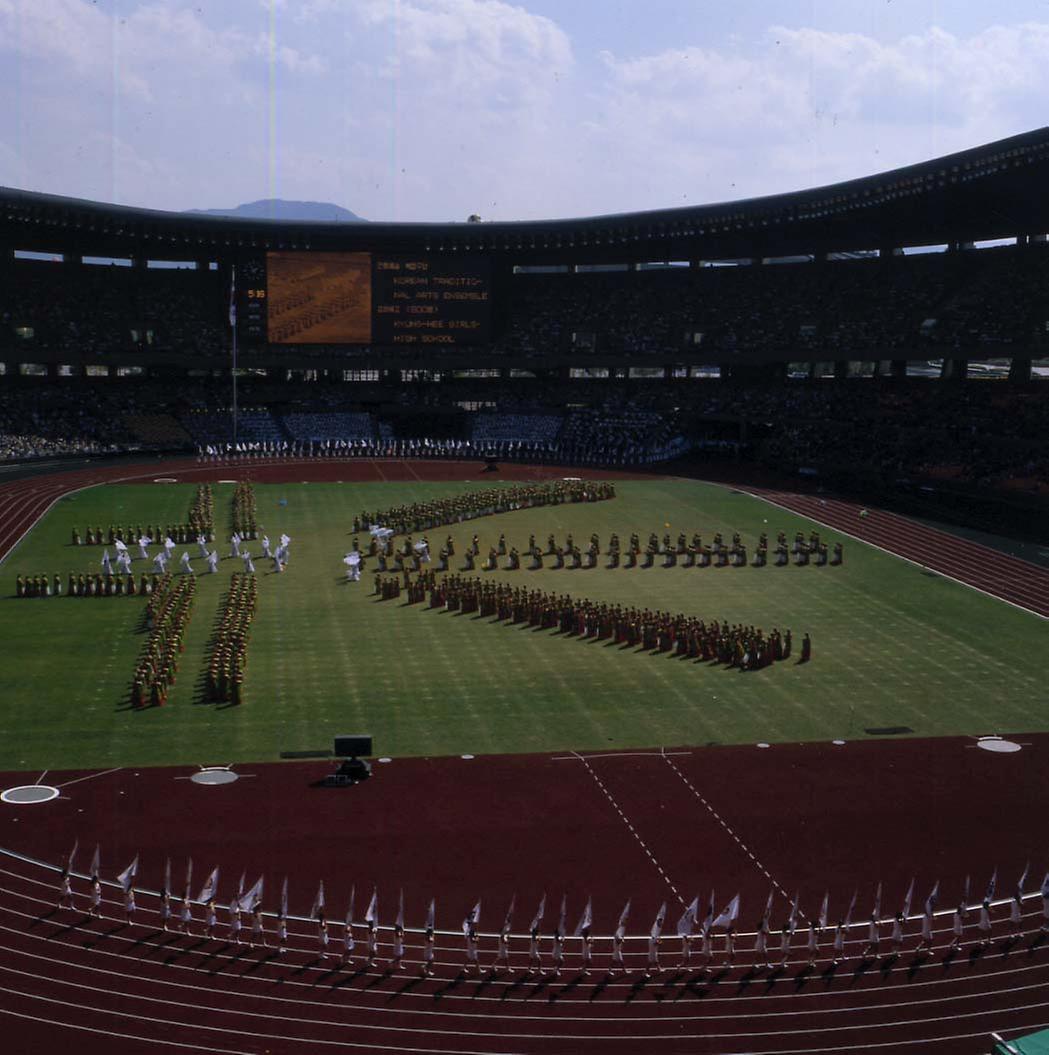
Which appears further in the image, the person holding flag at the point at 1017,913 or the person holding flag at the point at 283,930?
the person holding flag at the point at 1017,913

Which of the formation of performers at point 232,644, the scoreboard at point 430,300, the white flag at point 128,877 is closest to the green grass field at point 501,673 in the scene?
the formation of performers at point 232,644

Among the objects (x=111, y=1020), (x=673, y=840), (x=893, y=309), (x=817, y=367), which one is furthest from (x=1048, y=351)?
(x=111, y=1020)

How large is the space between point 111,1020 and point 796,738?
50.5 feet

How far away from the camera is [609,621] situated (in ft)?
115

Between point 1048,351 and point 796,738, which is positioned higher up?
point 1048,351

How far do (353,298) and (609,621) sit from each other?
53.3 meters

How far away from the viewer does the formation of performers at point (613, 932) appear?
1722 centimetres

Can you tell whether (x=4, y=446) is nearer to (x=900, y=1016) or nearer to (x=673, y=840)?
(x=673, y=840)

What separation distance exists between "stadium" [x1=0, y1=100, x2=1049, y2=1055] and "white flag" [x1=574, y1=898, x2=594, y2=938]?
0.19 meters

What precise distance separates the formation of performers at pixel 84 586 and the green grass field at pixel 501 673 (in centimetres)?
73

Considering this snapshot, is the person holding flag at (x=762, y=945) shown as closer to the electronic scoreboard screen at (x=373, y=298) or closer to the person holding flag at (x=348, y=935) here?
the person holding flag at (x=348, y=935)

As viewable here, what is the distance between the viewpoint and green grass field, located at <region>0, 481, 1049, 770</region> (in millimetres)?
26328

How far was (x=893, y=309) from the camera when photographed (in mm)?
78312

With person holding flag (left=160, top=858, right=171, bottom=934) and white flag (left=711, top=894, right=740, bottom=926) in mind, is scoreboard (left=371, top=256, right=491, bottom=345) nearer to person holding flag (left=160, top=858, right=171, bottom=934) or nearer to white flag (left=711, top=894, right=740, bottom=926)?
person holding flag (left=160, top=858, right=171, bottom=934)
